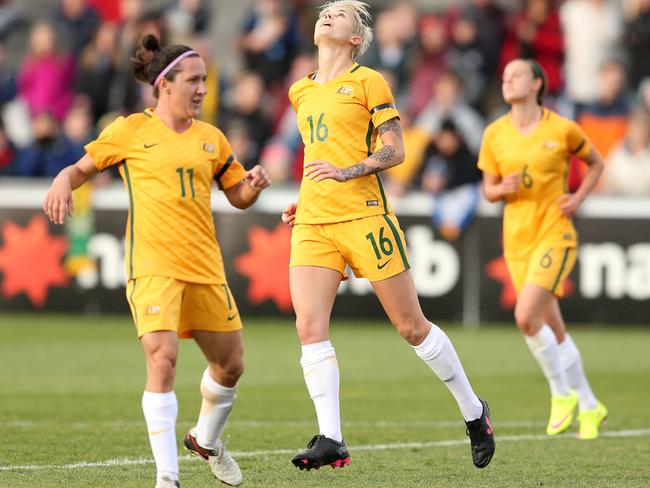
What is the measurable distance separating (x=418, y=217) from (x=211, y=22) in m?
6.76

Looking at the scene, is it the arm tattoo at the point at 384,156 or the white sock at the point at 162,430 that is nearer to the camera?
the white sock at the point at 162,430

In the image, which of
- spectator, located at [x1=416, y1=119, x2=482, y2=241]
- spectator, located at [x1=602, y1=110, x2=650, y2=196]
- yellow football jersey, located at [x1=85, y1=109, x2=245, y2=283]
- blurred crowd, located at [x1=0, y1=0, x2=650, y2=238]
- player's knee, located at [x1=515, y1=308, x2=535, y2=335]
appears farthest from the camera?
blurred crowd, located at [x1=0, y1=0, x2=650, y2=238]

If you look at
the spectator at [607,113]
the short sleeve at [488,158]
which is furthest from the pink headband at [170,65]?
the spectator at [607,113]

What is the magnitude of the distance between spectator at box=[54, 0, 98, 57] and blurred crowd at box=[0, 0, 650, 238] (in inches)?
1.1

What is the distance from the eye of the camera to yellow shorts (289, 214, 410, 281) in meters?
7.32

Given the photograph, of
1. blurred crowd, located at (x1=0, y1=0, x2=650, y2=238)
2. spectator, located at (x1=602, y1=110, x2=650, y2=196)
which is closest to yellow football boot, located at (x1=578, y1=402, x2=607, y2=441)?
blurred crowd, located at (x1=0, y1=0, x2=650, y2=238)

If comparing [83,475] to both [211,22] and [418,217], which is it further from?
[211,22]

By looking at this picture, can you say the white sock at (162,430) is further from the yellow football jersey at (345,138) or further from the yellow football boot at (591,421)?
the yellow football boot at (591,421)

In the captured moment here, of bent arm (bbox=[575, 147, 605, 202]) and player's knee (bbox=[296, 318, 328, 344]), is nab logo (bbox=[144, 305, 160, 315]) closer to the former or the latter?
player's knee (bbox=[296, 318, 328, 344])

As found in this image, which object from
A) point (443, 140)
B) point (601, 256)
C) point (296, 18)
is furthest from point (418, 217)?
point (296, 18)

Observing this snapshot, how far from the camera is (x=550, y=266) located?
33.1 feet

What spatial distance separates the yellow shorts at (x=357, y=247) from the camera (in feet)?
24.0

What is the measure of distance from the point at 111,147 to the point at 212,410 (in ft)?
5.11

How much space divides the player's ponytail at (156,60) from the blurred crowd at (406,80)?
33.0ft
